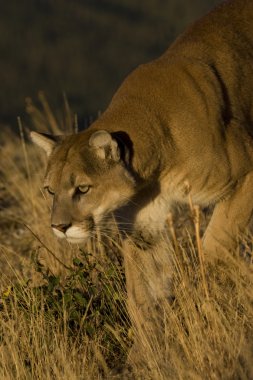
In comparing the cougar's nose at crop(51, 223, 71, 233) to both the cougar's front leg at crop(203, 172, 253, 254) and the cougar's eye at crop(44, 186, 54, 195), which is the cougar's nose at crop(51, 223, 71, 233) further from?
the cougar's front leg at crop(203, 172, 253, 254)

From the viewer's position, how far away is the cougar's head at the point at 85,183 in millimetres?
5922

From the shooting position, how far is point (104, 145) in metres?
5.95

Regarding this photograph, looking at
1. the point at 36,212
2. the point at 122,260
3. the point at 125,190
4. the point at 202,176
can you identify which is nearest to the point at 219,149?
the point at 202,176

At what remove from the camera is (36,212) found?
845cm

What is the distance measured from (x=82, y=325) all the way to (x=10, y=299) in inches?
17.1

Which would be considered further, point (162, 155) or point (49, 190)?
point (162, 155)

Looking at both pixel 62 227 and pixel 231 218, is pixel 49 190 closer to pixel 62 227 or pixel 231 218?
pixel 62 227

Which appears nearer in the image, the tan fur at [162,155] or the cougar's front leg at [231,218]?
the tan fur at [162,155]

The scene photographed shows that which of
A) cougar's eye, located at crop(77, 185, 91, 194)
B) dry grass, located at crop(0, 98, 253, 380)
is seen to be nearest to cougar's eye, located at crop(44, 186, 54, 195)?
cougar's eye, located at crop(77, 185, 91, 194)

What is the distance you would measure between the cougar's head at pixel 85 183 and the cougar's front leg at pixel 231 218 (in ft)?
2.05

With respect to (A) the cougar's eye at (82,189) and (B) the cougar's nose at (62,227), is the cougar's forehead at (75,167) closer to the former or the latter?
(A) the cougar's eye at (82,189)

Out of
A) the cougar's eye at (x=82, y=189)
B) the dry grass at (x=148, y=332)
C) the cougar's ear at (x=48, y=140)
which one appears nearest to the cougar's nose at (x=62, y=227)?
the cougar's eye at (x=82, y=189)

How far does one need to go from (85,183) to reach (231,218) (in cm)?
101

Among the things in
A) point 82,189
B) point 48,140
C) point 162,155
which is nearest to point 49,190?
point 82,189
